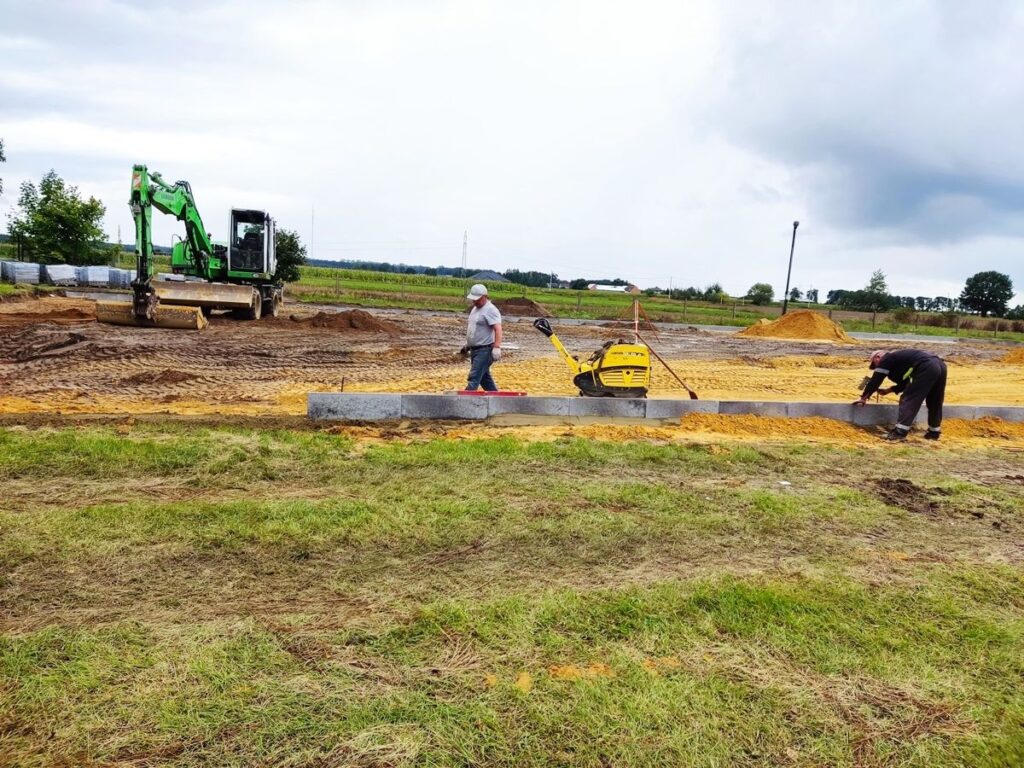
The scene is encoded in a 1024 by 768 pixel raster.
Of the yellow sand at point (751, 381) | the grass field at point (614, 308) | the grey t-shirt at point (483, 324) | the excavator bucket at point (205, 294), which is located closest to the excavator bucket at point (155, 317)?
the excavator bucket at point (205, 294)

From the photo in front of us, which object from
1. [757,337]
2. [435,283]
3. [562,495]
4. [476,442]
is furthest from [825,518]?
[435,283]

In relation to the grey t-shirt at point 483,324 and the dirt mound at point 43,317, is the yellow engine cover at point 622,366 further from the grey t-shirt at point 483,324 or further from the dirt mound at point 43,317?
the dirt mound at point 43,317

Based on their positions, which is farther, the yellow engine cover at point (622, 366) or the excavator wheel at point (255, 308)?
the excavator wheel at point (255, 308)

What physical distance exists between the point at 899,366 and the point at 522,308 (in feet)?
92.5

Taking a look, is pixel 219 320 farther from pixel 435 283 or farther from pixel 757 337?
pixel 435 283

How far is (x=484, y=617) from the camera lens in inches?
132

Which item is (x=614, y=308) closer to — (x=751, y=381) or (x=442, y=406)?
(x=751, y=381)

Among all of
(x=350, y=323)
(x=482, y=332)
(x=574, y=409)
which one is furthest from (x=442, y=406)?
(x=350, y=323)

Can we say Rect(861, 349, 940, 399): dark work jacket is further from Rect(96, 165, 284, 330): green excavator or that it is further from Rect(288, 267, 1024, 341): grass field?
Rect(288, 267, 1024, 341): grass field

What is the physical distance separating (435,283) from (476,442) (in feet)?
165

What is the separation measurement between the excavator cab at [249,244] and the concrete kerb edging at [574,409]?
1364 cm

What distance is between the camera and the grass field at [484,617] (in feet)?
8.36

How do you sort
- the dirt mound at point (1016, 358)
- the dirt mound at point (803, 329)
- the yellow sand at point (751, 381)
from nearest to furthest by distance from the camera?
the yellow sand at point (751, 381)
the dirt mound at point (1016, 358)
the dirt mound at point (803, 329)

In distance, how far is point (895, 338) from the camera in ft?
106
